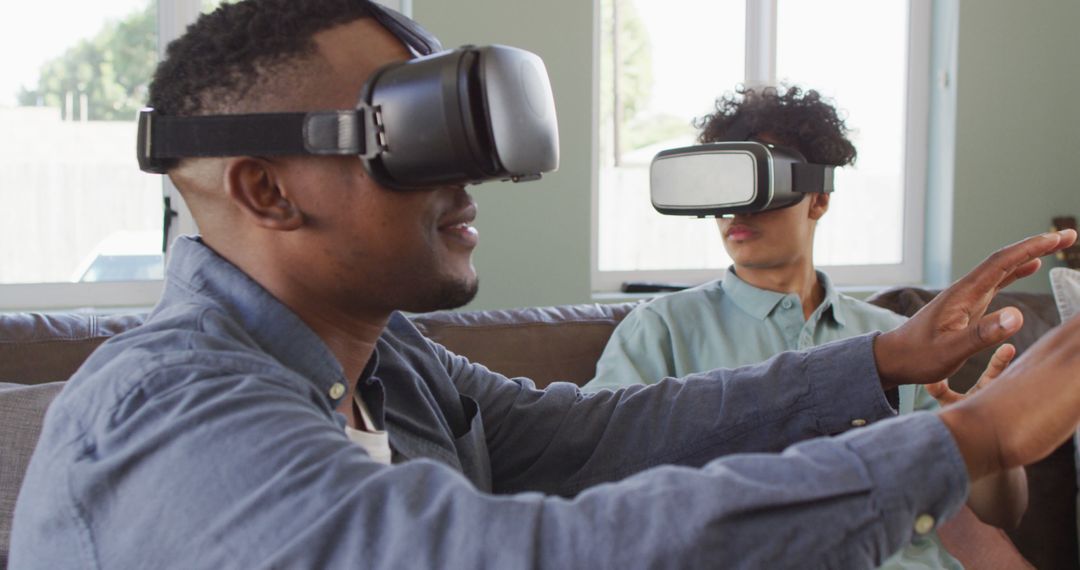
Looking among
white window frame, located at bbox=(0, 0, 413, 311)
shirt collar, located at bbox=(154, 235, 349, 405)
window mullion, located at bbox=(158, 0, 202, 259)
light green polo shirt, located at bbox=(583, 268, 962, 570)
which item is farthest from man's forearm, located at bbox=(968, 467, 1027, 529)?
window mullion, located at bbox=(158, 0, 202, 259)

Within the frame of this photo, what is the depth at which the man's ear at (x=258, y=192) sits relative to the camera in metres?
1.07

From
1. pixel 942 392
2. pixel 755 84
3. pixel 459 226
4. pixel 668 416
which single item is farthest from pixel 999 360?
pixel 755 84

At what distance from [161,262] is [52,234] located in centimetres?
31

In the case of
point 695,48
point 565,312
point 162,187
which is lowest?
point 565,312

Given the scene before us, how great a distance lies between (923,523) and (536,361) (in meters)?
1.44

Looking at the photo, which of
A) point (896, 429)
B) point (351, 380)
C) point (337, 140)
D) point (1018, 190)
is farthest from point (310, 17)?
point (1018, 190)

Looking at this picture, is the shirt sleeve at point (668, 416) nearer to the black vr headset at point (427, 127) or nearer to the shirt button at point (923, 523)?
the black vr headset at point (427, 127)

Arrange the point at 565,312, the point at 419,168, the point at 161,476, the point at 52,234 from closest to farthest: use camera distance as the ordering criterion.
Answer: the point at 161,476 < the point at 419,168 < the point at 565,312 < the point at 52,234

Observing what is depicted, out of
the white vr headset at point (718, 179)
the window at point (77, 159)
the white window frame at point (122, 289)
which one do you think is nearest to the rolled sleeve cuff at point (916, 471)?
the white vr headset at point (718, 179)

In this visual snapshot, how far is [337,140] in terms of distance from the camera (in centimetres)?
103

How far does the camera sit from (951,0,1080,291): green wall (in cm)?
411

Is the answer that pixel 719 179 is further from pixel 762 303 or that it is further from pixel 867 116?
pixel 867 116

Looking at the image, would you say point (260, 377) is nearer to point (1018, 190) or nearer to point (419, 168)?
point (419, 168)

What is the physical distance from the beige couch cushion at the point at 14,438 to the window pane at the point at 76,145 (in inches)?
74.7
